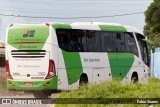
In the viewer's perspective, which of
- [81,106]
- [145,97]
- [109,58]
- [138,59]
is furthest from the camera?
[138,59]

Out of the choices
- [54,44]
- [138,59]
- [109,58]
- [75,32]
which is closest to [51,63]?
[54,44]

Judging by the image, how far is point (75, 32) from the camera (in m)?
17.1

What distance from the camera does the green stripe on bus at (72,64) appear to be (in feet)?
53.7

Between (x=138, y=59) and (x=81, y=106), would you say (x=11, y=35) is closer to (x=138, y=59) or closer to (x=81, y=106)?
(x=81, y=106)

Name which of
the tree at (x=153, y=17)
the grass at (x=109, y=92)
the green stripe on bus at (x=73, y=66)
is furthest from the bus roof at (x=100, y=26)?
the tree at (x=153, y=17)

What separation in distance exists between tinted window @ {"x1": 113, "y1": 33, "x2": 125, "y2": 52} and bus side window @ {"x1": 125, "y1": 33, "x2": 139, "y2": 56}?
385 millimetres

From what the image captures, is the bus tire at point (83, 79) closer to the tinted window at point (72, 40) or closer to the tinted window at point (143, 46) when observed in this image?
the tinted window at point (72, 40)

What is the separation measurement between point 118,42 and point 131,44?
1.28m

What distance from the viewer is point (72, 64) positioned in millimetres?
16703

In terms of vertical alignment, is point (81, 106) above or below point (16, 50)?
below

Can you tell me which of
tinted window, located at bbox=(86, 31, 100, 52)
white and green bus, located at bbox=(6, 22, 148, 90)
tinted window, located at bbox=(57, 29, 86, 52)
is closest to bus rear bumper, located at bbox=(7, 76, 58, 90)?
white and green bus, located at bbox=(6, 22, 148, 90)

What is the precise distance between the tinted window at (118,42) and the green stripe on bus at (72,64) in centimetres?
295

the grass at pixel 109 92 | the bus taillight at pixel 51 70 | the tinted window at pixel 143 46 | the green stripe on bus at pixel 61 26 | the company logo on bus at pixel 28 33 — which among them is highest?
the green stripe on bus at pixel 61 26

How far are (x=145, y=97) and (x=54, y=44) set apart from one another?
499cm
